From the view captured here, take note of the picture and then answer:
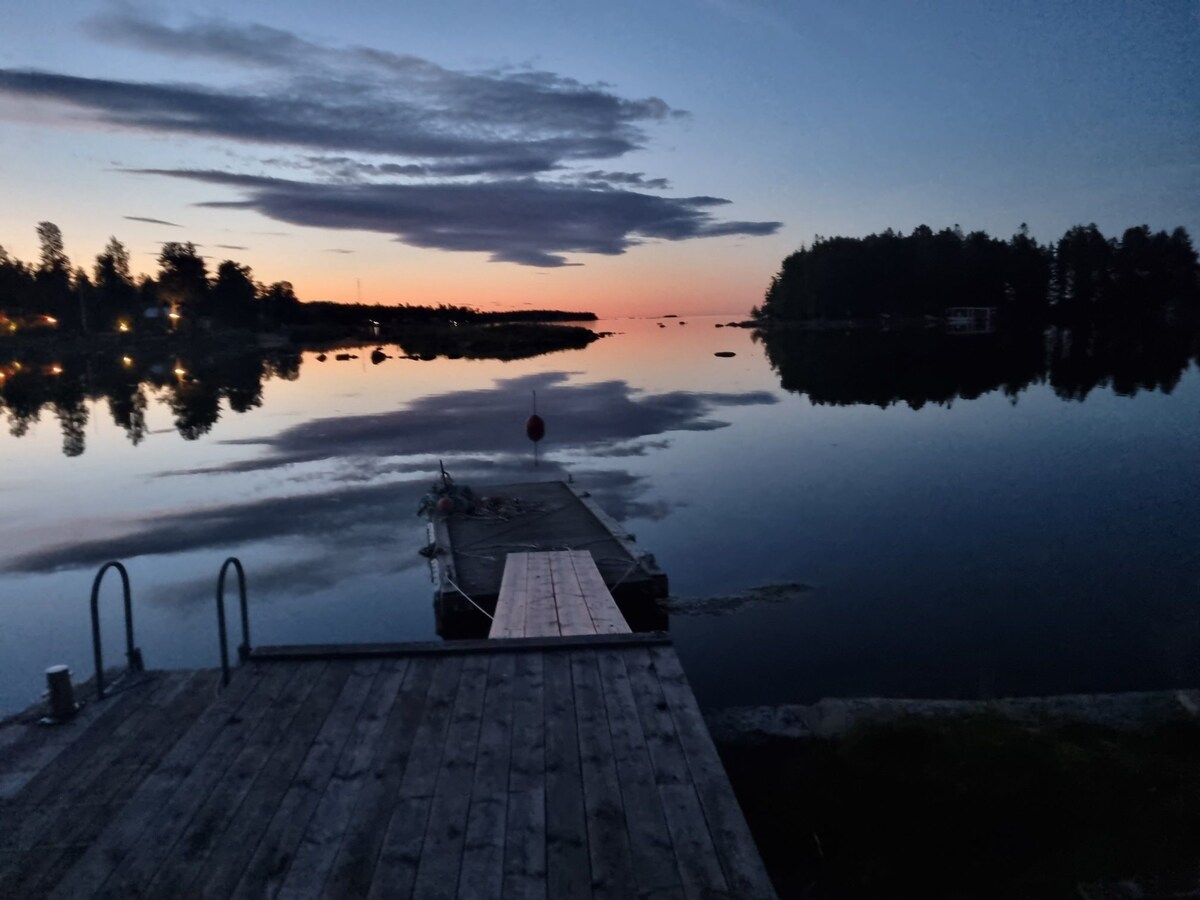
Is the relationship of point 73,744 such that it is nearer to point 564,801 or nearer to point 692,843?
point 564,801

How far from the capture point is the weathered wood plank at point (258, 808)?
13.9ft

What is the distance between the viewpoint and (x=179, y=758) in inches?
215

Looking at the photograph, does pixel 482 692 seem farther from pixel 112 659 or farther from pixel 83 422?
pixel 83 422

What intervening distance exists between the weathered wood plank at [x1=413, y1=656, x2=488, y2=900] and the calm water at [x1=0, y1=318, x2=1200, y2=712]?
5.67 meters

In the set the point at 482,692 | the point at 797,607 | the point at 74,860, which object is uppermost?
the point at 482,692

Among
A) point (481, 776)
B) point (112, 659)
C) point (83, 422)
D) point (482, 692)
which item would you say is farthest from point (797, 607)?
point (83, 422)

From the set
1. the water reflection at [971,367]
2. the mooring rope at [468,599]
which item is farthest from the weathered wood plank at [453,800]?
the water reflection at [971,367]

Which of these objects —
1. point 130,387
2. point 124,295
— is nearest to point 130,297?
point 124,295

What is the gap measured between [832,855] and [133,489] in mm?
23781

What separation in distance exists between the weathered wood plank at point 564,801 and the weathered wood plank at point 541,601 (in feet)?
12.3

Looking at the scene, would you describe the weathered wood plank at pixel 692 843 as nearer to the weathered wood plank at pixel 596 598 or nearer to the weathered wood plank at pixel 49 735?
the weathered wood plank at pixel 596 598

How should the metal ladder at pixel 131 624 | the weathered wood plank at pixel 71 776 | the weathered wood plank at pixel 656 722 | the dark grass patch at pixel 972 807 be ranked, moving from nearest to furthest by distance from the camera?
the weathered wood plank at pixel 656 722, the weathered wood plank at pixel 71 776, the dark grass patch at pixel 972 807, the metal ladder at pixel 131 624

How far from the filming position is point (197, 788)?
5.07m

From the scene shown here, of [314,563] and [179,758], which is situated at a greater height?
[179,758]
